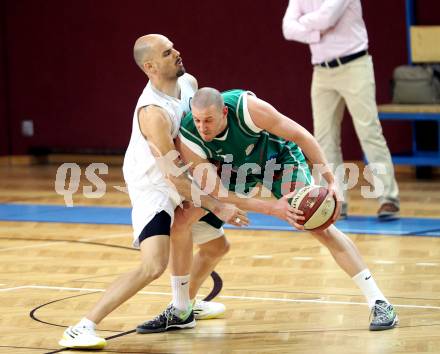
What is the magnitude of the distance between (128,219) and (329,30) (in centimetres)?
220

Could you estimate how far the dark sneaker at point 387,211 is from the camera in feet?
27.2

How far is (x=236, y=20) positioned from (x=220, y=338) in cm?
678

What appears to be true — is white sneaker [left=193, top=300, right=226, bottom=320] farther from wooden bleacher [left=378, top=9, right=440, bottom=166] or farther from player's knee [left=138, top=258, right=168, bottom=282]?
wooden bleacher [left=378, top=9, right=440, bottom=166]

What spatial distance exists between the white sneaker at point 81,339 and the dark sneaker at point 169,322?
0.37 m

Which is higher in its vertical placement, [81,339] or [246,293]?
[81,339]

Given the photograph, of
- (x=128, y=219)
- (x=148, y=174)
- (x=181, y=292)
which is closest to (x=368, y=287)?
(x=181, y=292)

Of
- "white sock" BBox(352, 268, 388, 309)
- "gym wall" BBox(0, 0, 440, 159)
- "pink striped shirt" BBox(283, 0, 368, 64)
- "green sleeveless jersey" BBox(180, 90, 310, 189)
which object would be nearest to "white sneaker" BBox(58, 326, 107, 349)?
"green sleeveless jersey" BBox(180, 90, 310, 189)

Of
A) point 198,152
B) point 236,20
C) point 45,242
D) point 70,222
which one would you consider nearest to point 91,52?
point 236,20

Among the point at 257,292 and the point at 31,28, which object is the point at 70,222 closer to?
the point at 257,292

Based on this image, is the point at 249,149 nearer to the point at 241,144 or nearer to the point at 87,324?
the point at 241,144

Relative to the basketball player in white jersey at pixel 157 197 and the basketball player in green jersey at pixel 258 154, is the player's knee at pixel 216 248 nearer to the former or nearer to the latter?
the basketball player in white jersey at pixel 157 197

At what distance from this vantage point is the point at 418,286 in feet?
20.1

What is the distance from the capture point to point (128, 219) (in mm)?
8703

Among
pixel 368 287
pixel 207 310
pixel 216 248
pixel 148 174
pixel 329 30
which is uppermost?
pixel 329 30
